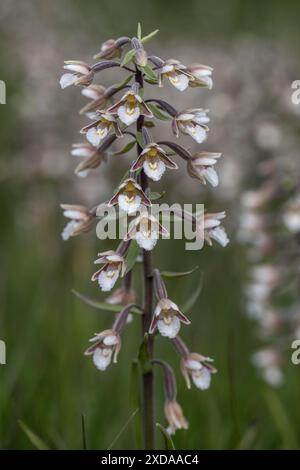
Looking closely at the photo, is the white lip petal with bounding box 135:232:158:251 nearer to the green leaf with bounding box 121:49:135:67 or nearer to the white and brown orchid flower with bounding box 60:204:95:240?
the white and brown orchid flower with bounding box 60:204:95:240

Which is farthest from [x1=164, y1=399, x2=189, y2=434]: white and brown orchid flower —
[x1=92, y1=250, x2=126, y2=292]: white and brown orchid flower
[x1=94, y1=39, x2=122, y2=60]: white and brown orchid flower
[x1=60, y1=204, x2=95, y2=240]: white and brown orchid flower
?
[x1=94, y1=39, x2=122, y2=60]: white and brown orchid flower

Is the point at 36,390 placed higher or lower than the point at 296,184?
lower

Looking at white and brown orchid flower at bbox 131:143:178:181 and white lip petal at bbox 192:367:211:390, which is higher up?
white and brown orchid flower at bbox 131:143:178:181

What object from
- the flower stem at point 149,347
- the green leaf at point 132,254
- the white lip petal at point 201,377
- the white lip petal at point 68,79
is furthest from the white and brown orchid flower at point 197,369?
the white lip petal at point 68,79

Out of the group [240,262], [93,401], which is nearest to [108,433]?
[93,401]

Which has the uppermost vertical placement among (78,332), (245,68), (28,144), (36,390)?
(245,68)
